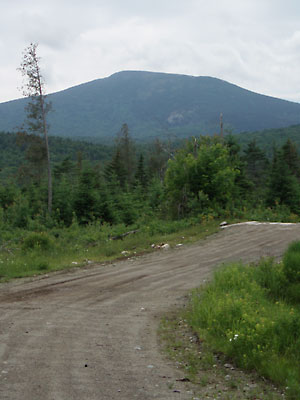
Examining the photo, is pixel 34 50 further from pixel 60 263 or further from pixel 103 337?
pixel 103 337

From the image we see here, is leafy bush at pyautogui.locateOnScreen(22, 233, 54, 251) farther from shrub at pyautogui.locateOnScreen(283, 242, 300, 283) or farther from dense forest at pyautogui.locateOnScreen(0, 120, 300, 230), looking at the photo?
shrub at pyautogui.locateOnScreen(283, 242, 300, 283)

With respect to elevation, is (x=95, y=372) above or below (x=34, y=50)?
below

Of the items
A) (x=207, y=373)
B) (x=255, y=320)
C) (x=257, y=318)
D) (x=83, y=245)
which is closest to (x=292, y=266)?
(x=257, y=318)

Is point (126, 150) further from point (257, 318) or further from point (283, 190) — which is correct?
point (257, 318)

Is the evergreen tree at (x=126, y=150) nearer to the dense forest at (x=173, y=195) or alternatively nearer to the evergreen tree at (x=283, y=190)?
the dense forest at (x=173, y=195)

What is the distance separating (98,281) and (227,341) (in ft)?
15.7

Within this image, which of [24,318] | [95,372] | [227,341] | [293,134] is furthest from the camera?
[293,134]

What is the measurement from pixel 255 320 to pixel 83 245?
10679 mm

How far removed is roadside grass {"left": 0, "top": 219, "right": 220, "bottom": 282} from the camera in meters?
11.6

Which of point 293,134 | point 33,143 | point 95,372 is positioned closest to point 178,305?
point 95,372

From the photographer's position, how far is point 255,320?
5.71 meters

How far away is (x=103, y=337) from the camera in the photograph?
231 inches

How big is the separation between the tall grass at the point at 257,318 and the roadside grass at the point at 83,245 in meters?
5.42

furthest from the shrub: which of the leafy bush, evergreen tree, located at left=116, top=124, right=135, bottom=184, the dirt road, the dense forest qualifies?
evergreen tree, located at left=116, top=124, right=135, bottom=184
